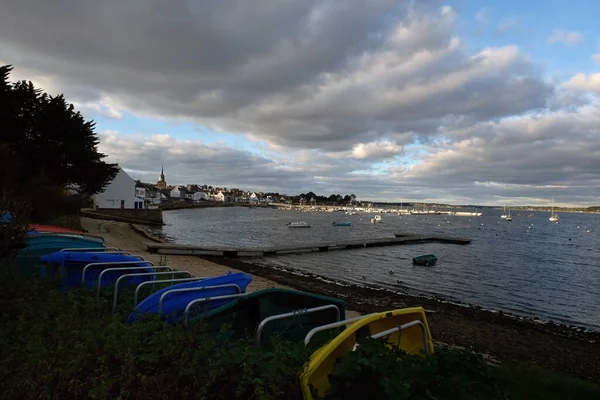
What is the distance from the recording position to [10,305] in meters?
5.50

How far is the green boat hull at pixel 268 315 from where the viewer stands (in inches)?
191

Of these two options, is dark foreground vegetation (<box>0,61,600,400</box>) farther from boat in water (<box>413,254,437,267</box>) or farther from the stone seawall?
the stone seawall

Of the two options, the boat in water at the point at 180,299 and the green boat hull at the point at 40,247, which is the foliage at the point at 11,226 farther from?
the boat in water at the point at 180,299

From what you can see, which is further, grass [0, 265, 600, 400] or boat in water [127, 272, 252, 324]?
boat in water [127, 272, 252, 324]

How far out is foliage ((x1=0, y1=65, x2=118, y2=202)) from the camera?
30.0 m

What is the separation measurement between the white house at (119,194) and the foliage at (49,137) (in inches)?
1179

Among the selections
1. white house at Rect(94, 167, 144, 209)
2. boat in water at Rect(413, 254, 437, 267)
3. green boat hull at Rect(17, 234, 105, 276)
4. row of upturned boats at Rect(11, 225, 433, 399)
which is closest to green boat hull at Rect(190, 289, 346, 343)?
row of upturned boats at Rect(11, 225, 433, 399)

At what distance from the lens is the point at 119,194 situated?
7144 centimetres

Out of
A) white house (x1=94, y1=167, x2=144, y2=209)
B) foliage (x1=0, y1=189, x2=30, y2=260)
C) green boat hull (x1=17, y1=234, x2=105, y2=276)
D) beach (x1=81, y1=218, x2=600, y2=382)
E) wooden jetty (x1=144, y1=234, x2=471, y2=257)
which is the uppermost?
white house (x1=94, y1=167, x2=144, y2=209)

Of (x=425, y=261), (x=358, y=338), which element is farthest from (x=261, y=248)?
(x=358, y=338)

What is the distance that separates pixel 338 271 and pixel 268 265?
4923mm

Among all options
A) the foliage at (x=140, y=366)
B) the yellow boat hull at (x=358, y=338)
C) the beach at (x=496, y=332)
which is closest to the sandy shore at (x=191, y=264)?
the beach at (x=496, y=332)

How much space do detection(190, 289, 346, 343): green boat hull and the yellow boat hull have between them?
922 millimetres

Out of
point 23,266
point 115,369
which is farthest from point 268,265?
point 115,369
